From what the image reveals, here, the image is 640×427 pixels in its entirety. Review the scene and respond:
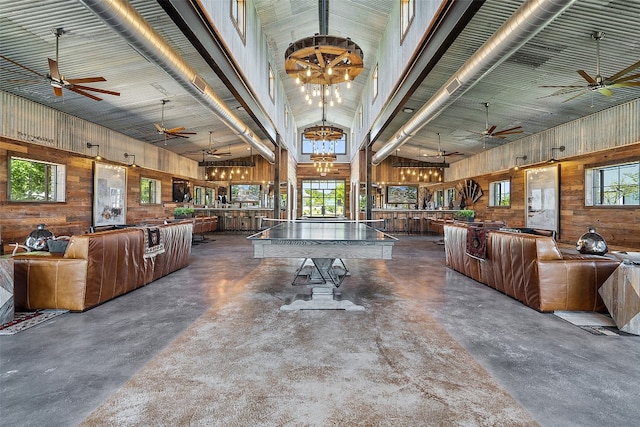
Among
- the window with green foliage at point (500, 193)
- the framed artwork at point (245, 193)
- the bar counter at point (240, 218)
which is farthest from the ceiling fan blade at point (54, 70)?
the framed artwork at point (245, 193)

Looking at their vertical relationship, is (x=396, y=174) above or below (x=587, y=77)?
below

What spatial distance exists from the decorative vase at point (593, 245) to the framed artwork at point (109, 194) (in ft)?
38.5

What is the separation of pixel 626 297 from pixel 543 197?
874 cm

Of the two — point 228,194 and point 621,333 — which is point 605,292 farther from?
point 228,194

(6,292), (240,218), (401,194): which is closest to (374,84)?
(240,218)

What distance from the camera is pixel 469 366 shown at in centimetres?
235

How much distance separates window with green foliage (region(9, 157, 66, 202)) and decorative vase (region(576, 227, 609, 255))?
10.8m

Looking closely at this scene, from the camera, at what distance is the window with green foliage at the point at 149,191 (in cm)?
1230

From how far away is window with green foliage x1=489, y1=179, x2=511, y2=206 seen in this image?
12586mm

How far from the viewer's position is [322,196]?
2153 cm

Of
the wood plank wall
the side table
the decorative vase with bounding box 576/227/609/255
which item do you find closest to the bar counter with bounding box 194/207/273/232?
the wood plank wall

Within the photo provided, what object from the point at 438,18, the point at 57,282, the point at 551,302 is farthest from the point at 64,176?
the point at 551,302

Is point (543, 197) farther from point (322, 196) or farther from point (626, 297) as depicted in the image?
point (322, 196)

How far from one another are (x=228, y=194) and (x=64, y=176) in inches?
421
